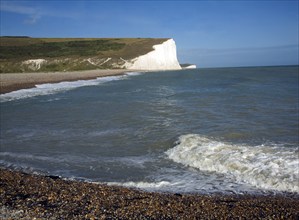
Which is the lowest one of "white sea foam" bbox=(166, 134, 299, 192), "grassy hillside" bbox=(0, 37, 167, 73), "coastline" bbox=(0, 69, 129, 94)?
"coastline" bbox=(0, 69, 129, 94)

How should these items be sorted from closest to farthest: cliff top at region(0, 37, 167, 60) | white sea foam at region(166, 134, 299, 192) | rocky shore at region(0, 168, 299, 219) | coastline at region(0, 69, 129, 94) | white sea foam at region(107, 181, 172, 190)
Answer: rocky shore at region(0, 168, 299, 219)
white sea foam at region(107, 181, 172, 190)
white sea foam at region(166, 134, 299, 192)
coastline at region(0, 69, 129, 94)
cliff top at region(0, 37, 167, 60)

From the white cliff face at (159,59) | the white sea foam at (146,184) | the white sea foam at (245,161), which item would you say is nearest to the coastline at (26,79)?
the white sea foam at (245,161)

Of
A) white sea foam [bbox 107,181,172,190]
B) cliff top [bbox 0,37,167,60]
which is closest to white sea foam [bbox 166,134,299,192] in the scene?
white sea foam [bbox 107,181,172,190]

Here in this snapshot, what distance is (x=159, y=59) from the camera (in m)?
91.9

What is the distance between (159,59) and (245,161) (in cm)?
8499

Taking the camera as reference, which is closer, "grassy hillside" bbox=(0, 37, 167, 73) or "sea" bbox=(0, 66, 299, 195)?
"sea" bbox=(0, 66, 299, 195)

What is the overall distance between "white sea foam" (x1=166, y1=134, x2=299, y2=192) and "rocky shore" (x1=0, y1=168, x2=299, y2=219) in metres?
0.82

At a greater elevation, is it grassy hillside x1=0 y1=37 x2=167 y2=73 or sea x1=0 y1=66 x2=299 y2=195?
grassy hillside x1=0 y1=37 x2=167 y2=73

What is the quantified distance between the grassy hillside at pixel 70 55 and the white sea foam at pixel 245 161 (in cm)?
6188

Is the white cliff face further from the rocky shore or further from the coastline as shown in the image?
the rocky shore

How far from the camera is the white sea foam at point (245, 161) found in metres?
7.06

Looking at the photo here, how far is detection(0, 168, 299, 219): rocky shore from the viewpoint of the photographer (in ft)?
15.9

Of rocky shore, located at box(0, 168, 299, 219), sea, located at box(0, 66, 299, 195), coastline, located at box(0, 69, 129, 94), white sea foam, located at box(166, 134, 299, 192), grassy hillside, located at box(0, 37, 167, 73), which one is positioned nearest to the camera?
rocky shore, located at box(0, 168, 299, 219)

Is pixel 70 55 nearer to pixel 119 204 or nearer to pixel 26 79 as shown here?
Result: pixel 26 79
